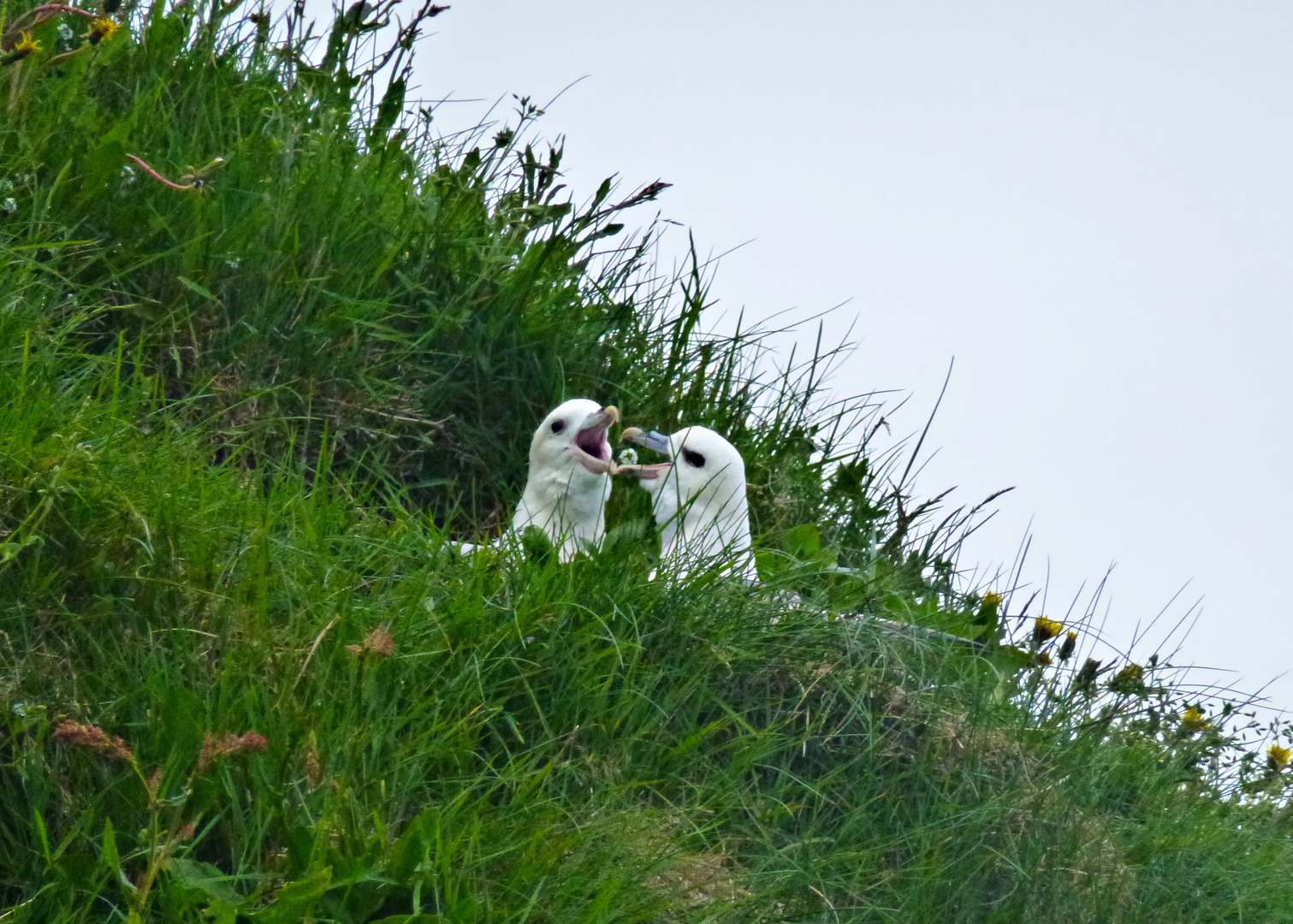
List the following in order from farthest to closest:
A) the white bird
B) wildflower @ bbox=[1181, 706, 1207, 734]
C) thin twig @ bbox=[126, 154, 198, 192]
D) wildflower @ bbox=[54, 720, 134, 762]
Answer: wildflower @ bbox=[1181, 706, 1207, 734]
the white bird
thin twig @ bbox=[126, 154, 198, 192]
wildflower @ bbox=[54, 720, 134, 762]

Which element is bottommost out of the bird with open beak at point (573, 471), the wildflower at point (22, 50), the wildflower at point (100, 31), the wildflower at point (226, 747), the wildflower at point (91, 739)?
the wildflower at point (91, 739)

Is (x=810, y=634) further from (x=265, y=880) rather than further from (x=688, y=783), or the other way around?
(x=265, y=880)

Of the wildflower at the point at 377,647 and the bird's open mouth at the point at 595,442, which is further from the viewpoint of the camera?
the bird's open mouth at the point at 595,442

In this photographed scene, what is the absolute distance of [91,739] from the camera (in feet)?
9.30

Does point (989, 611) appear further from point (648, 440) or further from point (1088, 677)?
point (648, 440)

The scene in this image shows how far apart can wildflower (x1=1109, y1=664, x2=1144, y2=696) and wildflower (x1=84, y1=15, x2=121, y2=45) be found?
3.31 m

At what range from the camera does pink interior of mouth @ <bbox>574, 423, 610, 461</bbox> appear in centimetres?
434

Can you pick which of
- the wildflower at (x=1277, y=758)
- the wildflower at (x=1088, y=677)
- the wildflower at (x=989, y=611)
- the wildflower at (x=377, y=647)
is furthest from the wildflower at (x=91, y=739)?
the wildflower at (x=1277, y=758)

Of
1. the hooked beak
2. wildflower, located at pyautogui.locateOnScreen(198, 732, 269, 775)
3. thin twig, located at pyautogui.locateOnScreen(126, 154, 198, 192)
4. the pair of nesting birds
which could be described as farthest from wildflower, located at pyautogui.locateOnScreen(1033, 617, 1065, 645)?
thin twig, located at pyautogui.locateOnScreen(126, 154, 198, 192)

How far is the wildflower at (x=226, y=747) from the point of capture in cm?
285

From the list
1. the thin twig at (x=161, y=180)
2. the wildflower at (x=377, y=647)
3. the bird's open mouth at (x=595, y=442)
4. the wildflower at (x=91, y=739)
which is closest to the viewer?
the wildflower at (x=91, y=739)

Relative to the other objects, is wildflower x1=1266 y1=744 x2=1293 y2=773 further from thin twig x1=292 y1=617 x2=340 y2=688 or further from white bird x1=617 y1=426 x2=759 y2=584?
thin twig x1=292 y1=617 x2=340 y2=688

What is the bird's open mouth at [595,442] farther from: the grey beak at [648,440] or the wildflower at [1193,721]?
the wildflower at [1193,721]

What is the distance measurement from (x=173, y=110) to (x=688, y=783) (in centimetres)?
270
